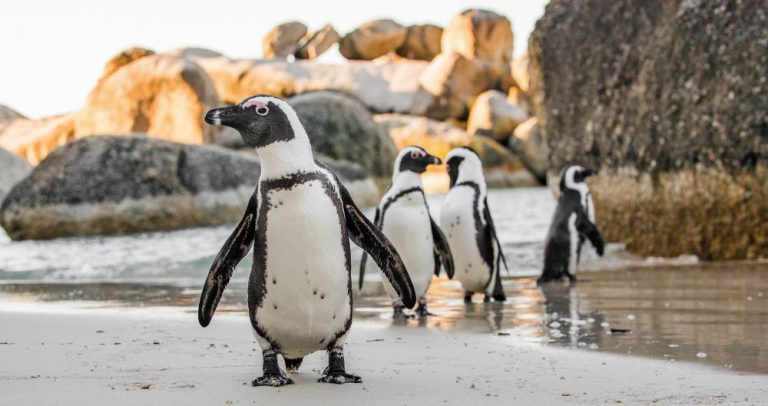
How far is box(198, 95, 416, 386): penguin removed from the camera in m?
3.54

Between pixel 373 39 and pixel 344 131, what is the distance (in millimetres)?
43718

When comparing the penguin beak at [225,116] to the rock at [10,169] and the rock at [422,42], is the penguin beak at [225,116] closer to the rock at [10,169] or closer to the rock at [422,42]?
the rock at [10,169]

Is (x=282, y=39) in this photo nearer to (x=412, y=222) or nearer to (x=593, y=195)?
(x=593, y=195)

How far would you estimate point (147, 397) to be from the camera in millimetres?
3113

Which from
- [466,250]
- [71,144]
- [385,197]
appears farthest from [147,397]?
[71,144]

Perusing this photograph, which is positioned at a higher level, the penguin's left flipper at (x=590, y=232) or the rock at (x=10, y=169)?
the penguin's left flipper at (x=590, y=232)

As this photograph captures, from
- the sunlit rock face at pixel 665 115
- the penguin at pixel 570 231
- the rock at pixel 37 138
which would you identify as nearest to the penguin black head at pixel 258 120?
the penguin at pixel 570 231

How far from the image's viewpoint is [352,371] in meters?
3.77

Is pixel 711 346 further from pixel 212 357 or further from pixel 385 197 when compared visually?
pixel 385 197

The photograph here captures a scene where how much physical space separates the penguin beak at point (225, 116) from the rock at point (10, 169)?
75.2ft

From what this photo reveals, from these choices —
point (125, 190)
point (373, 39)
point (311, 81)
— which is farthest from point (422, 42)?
point (125, 190)

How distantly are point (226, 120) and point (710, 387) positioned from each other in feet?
5.55

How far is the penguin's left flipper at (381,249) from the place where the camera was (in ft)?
12.4

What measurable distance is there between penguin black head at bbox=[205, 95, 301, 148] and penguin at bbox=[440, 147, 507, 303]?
11.0ft
